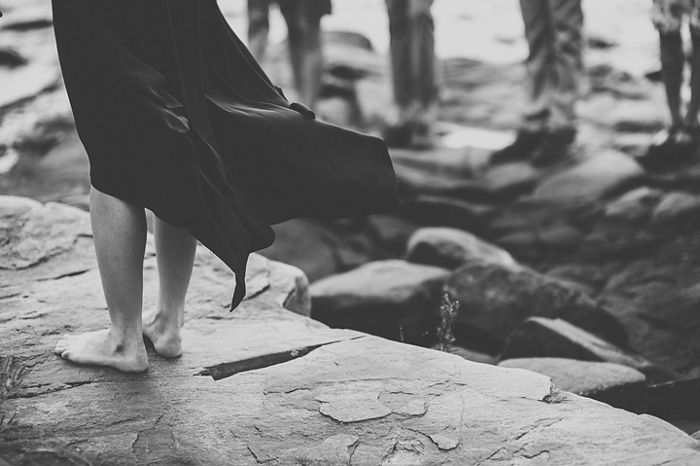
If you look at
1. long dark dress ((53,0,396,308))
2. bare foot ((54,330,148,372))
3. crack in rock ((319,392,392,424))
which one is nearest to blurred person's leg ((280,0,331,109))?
long dark dress ((53,0,396,308))

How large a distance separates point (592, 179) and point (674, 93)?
0.89m

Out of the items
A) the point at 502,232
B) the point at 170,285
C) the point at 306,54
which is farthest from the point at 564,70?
the point at 170,285

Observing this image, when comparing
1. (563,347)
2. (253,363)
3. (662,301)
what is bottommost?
(662,301)

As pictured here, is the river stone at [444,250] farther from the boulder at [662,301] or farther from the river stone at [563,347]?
the river stone at [563,347]

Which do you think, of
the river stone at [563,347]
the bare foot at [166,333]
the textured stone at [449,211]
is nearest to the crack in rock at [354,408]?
the bare foot at [166,333]

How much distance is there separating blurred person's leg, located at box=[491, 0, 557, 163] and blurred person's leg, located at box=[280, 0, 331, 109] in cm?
160

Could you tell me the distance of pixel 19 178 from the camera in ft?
22.7

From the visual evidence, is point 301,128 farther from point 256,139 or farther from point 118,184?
point 118,184

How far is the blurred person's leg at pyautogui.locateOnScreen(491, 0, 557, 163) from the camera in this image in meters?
6.12

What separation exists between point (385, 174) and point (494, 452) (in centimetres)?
99

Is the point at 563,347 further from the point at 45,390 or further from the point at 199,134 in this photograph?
the point at 45,390

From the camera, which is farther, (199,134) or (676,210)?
(676,210)

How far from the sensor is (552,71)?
20.3ft

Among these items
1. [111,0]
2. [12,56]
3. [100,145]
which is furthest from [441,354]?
[12,56]
